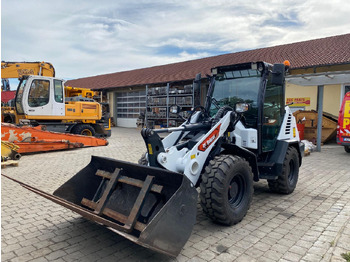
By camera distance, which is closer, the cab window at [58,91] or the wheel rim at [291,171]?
the wheel rim at [291,171]

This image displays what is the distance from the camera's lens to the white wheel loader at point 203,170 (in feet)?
9.62

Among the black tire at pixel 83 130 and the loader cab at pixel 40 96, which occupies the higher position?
the loader cab at pixel 40 96

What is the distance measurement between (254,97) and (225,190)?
1.95 metres

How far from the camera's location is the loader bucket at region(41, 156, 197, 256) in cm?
273

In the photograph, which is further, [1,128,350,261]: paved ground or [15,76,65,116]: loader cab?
[15,76,65,116]: loader cab

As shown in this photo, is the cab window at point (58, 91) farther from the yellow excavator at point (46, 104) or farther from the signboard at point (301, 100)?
the signboard at point (301, 100)

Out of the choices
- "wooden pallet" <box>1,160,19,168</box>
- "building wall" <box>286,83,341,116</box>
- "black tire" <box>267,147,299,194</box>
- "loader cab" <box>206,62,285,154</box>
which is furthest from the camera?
"building wall" <box>286,83,341,116</box>

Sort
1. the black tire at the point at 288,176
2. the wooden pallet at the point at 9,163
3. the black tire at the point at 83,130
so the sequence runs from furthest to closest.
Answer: the black tire at the point at 83,130 < the wooden pallet at the point at 9,163 < the black tire at the point at 288,176

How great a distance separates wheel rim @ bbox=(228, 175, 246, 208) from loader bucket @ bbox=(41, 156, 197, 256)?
1.04m

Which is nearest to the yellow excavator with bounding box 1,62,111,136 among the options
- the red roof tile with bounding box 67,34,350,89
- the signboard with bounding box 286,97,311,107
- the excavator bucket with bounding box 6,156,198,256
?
the red roof tile with bounding box 67,34,350,89

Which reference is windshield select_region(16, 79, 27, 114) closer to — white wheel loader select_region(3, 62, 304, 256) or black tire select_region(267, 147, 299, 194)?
white wheel loader select_region(3, 62, 304, 256)

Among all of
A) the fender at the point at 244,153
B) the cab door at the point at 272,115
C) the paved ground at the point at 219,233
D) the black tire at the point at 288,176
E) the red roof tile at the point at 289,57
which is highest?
the red roof tile at the point at 289,57

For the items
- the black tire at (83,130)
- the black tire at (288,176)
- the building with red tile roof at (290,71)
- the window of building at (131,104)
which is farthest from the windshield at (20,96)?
the window of building at (131,104)

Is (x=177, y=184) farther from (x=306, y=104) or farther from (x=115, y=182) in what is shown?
(x=306, y=104)
